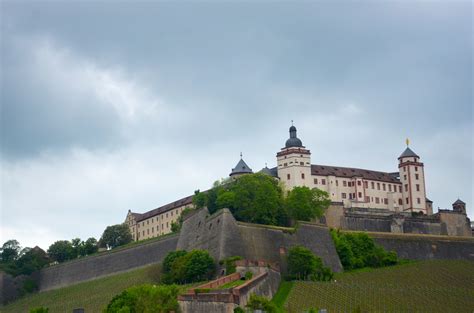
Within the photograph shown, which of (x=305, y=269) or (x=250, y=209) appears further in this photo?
(x=250, y=209)

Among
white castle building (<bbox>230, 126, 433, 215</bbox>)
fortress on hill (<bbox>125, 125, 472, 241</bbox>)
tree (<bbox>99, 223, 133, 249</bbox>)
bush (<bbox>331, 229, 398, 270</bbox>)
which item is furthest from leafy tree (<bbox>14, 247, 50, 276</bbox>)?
bush (<bbox>331, 229, 398, 270</bbox>)

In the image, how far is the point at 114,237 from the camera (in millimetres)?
93125

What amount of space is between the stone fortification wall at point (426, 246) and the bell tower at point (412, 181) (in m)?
7.02

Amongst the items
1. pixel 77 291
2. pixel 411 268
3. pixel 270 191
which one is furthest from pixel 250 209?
pixel 77 291

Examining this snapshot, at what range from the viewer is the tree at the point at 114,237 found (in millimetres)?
92375

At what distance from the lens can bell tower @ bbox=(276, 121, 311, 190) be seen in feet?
274

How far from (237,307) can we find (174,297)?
13.6 feet

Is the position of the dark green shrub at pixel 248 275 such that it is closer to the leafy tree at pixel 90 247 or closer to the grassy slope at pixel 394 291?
the grassy slope at pixel 394 291

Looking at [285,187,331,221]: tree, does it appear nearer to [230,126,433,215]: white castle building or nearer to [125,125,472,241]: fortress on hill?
[125,125,472,241]: fortress on hill

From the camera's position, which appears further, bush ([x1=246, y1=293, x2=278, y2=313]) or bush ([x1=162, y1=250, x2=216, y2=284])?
bush ([x1=162, y1=250, x2=216, y2=284])

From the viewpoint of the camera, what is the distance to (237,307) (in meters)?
54.7

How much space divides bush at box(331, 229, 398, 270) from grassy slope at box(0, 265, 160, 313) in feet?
45.4

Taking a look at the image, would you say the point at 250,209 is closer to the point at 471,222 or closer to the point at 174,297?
the point at 174,297

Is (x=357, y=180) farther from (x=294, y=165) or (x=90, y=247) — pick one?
(x=90, y=247)
